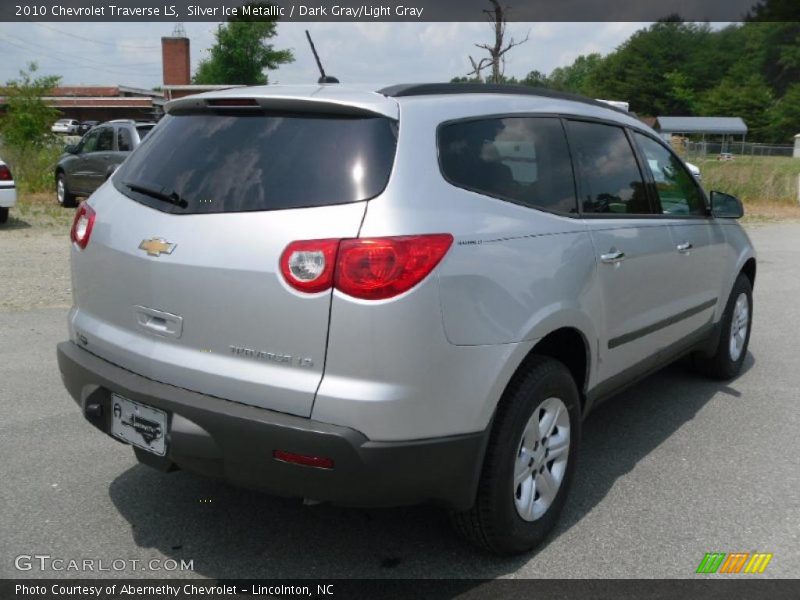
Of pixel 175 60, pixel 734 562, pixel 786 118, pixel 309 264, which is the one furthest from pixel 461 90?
pixel 786 118

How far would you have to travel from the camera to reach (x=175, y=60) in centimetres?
7375

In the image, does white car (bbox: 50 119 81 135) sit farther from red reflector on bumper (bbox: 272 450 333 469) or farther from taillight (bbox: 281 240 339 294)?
red reflector on bumper (bbox: 272 450 333 469)

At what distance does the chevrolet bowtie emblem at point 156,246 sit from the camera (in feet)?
9.56

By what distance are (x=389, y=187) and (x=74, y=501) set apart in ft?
6.91

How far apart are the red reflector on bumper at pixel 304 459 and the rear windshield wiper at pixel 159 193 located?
100 cm

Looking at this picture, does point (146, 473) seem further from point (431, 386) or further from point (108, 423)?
point (431, 386)

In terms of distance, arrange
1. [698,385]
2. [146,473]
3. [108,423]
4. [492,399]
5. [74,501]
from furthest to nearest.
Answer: [698,385]
[146,473]
[74,501]
[108,423]
[492,399]

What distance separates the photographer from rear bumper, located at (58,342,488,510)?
2.61 meters

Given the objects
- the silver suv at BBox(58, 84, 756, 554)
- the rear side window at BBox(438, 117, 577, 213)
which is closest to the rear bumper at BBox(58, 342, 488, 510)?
the silver suv at BBox(58, 84, 756, 554)

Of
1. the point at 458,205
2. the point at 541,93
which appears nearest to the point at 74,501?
the point at 458,205

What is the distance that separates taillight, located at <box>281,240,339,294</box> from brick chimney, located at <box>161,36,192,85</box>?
76.1m

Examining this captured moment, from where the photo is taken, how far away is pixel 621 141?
14.0 feet

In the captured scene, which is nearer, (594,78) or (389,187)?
(389,187)

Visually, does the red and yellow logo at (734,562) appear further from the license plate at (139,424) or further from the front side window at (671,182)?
the license plate at (139,424)
